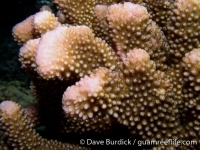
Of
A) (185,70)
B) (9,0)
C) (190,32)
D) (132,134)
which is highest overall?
(9,0)

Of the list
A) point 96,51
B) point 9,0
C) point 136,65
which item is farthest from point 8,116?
point 9,0

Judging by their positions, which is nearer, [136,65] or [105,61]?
[136,65]

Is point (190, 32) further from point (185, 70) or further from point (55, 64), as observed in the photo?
point (55, 64)

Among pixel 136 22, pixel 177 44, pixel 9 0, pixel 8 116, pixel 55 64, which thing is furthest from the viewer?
pixel 9 0

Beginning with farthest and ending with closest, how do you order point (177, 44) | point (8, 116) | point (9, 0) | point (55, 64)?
point (9, 0) → point (8, 116) → point (177, 44) → point (55, 64)

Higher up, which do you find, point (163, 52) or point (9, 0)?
point (9, 0)

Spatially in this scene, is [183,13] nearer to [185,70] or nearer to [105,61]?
[185,70]

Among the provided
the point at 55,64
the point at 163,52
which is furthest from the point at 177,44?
the point at 55,64
